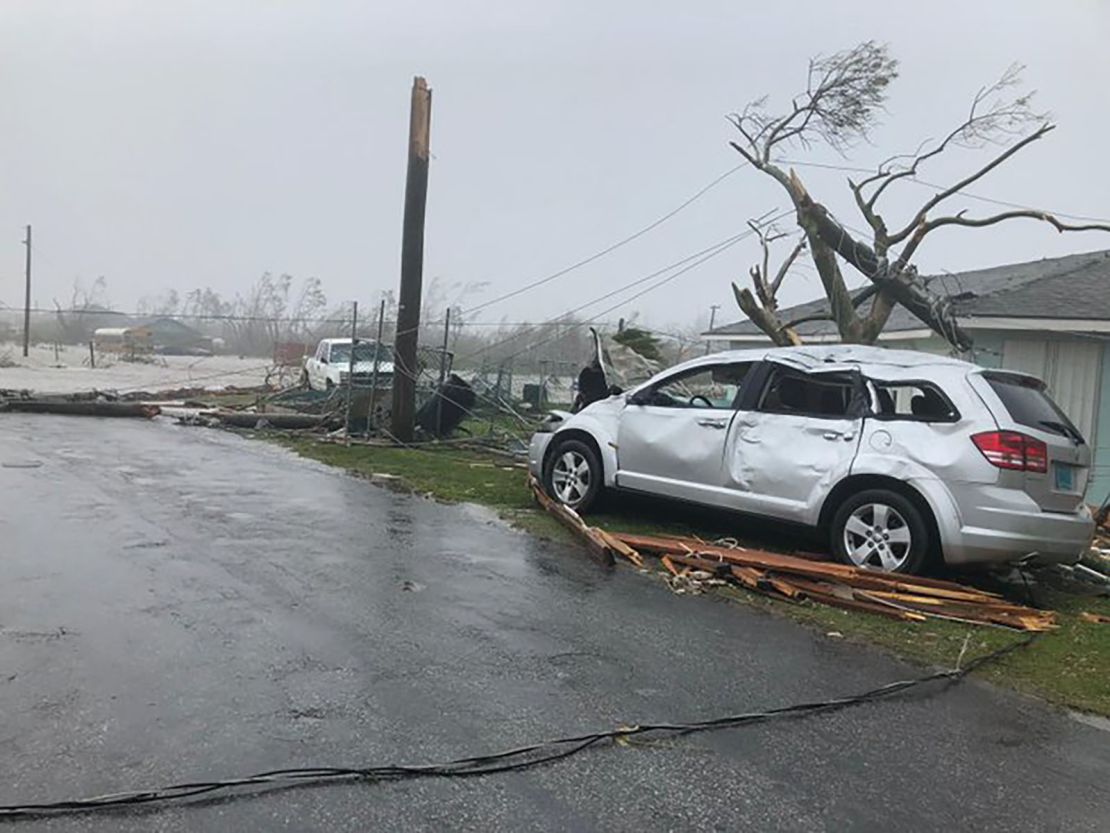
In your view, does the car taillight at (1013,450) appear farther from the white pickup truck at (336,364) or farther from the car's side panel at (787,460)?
the white pickup truck at (336,364)

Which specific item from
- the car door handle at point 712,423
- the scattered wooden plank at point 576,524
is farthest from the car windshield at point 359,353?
the car door handle at point 712,423

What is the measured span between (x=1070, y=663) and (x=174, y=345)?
257ft

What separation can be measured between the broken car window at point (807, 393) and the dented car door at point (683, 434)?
328 mm

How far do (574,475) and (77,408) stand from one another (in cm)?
1493

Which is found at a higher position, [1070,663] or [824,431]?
[824,431]

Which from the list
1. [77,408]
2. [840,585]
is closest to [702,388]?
[840,585]

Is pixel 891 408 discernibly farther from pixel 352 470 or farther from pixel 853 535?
pixel 352 470

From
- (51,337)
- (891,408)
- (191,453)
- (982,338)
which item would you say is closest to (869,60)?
(982,338)

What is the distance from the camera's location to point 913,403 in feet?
24.1

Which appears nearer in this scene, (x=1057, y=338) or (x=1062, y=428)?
(x=1062, y=428)

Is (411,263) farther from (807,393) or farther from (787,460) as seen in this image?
(787,460)

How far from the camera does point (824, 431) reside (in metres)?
7.55

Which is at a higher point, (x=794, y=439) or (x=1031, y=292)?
(x=1031, y=292)

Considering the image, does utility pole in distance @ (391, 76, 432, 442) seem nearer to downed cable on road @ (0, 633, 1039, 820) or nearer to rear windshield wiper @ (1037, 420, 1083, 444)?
rear windshield wiper @ (1037, 420, 1083, 444)
